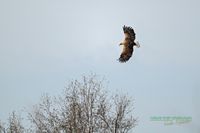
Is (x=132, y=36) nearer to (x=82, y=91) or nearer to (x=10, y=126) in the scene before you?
(x=82, y=91)

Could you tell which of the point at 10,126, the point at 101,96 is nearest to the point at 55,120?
the point at 101,96

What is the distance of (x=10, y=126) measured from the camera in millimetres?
17453

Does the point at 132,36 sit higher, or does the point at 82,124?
the point at 132,36

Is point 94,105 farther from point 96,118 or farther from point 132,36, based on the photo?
point 132,36

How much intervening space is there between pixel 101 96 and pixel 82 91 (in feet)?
2.27

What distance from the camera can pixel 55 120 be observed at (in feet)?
48.7

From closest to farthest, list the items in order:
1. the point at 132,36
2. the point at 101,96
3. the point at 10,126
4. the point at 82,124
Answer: the point at 132,36, the point at 82,124, the point at 101,96, the point at 10,126

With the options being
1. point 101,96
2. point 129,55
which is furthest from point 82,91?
point 129,55

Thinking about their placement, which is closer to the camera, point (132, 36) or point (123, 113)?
point (132, 36)

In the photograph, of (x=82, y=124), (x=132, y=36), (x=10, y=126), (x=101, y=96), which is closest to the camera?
(x=132, y=36)

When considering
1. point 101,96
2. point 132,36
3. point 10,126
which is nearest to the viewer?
point 132,36

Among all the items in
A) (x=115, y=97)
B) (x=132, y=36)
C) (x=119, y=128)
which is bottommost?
(x=119, y=128)

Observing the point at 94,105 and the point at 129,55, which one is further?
the point at 94,105

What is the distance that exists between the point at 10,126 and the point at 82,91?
153 inches
